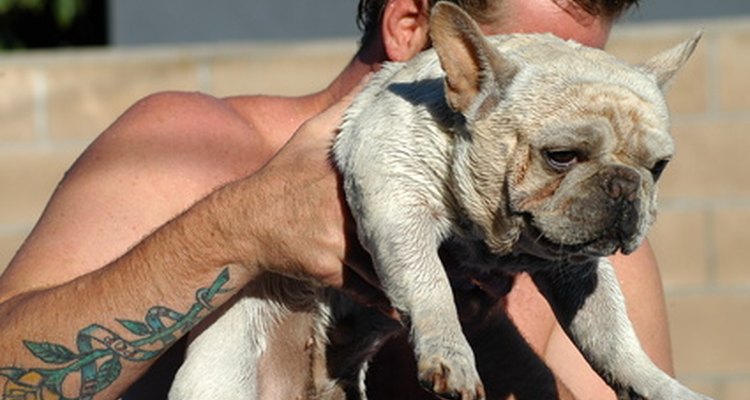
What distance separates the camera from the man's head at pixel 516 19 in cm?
362

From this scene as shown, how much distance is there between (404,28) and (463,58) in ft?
2.40

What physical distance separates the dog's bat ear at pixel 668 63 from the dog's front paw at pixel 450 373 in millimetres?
638

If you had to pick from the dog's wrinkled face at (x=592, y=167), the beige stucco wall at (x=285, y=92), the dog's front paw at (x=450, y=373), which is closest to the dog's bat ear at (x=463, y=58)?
the dog's wrinkled face at (x=592, y=167)

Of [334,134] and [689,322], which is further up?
[334,134]

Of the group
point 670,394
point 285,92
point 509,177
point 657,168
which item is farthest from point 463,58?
point 285,92

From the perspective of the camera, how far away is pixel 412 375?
12.3ft

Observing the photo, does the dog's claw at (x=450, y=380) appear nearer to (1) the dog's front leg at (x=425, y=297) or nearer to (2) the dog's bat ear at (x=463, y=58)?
(1) the dog's front leg at (x=425, y=297)

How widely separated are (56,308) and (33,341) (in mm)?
79

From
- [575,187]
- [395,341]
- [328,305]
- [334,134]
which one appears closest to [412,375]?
[395,341]

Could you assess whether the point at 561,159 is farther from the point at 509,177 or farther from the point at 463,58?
the point at 463,58

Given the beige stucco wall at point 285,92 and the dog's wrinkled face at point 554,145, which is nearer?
the dog's wrinkled face at point 554,145

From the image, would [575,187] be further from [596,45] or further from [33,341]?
[33,341]

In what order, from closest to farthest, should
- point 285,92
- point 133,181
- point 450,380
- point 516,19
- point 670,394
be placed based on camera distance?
point 450,380 < point 670,394 < point 516,19 < point 133,181 < point 285,92

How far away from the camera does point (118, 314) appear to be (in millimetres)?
3428
